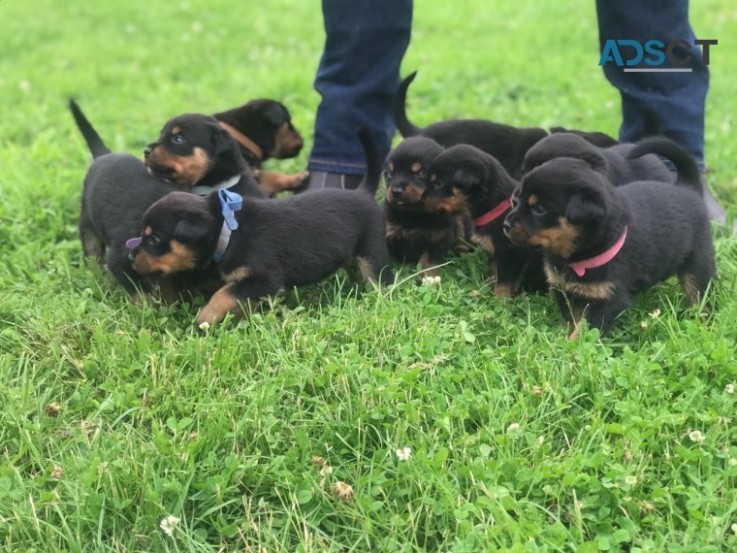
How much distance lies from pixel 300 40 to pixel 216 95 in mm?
2437

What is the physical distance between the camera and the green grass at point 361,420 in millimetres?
2344

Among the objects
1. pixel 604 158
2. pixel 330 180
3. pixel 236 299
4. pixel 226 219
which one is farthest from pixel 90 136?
pixel 604 158

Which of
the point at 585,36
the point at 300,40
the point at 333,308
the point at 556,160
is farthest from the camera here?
the point at 300,40

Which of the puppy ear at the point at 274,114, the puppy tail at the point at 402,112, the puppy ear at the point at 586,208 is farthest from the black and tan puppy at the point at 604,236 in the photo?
the puppy ear at the point at 274,114

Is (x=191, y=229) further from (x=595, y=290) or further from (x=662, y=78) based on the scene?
(x=662, y=78)

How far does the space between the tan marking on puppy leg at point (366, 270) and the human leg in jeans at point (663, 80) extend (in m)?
1.90

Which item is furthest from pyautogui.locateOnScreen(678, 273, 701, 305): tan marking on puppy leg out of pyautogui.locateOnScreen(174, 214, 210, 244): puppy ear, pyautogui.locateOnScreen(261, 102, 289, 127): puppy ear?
pyautogui.locateOnScreen(261, 102, 289, 127): puppy ear

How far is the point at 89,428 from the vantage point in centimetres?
274

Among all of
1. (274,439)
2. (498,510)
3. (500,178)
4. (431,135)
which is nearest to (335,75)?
(431,135)

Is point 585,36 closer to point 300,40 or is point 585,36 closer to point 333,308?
point 300,40

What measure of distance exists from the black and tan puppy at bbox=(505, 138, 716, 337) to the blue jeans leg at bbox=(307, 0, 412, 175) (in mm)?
1744

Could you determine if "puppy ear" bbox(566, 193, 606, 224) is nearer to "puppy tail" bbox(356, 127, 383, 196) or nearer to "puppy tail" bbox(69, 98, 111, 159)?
"puppy tail" bbox(356, 127, 383, 196)

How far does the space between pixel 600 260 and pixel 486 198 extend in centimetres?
81

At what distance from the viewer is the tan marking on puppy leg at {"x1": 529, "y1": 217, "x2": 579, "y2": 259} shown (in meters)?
3.07
